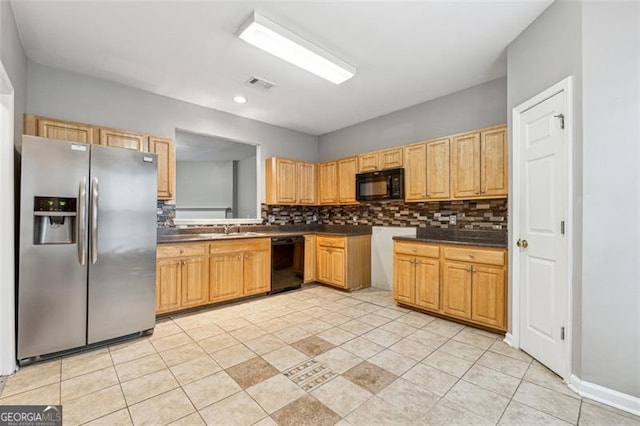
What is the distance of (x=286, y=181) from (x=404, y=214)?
2.03m

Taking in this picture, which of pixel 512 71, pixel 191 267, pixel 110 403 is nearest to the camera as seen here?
pixel 110 403

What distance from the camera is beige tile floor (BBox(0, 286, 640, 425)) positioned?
1.70 metres

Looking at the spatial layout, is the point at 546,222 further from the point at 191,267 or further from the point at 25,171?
the point at 25,171

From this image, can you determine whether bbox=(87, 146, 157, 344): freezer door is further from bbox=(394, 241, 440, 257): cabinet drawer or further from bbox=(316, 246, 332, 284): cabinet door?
bbox=(394, 241, 440, 257): cabinet drawer

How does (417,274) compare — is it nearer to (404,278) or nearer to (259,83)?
(404,278)

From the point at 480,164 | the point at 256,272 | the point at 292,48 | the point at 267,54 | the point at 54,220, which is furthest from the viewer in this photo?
the point at 256,272

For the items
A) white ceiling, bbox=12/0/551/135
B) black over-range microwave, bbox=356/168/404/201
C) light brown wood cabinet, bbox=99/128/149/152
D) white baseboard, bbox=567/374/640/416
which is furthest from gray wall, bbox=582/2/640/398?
light brown wood cabinet, bbox=99/128/149/152

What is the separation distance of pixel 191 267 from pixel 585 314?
3.65 meters

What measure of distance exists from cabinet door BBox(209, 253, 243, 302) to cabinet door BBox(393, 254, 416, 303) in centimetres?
208

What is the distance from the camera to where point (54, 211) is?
7.77ft

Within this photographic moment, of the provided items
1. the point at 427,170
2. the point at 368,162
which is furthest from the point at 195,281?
the point at 427,170

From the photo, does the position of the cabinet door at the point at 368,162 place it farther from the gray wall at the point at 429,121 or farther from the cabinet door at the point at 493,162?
the cabinet door at the point at 493,162

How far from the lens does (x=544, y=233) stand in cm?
227

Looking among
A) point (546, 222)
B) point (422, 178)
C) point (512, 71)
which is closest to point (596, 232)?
point (546, 222)
